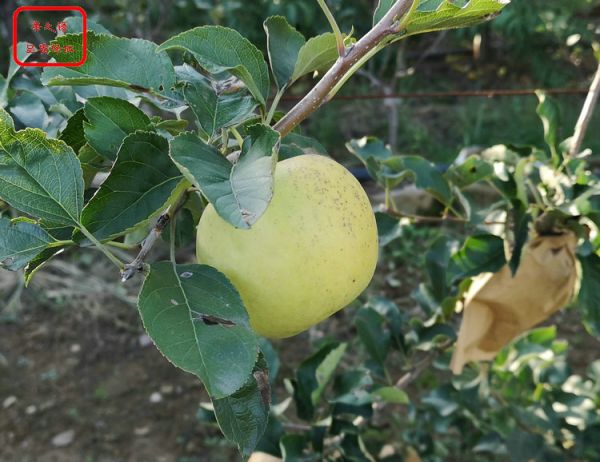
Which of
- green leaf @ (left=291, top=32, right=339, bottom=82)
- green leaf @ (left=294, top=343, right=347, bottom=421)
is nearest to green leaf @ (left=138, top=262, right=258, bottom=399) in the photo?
green leaf @ (left=291, top=32, right=339, bottom=82)

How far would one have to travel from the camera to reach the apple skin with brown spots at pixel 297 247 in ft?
1.69

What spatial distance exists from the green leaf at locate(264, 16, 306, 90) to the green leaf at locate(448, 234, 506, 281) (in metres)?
0.43

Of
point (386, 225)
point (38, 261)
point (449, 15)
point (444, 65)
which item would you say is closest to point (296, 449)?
point (386, 225)

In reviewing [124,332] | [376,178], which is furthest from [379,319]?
[124,332]

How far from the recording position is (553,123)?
105 centimetres

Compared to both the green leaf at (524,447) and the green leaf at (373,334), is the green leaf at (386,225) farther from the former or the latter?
the green leaf at (524,447)

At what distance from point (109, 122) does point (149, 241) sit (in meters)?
0.10

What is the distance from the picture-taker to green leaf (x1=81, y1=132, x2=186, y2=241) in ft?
1.71

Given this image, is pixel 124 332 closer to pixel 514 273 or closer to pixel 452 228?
pixel 452 228

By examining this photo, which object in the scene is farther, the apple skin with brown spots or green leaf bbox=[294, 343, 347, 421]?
green leaf bbox=[294, 343, 347, 421]

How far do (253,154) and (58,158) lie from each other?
0.16 meters

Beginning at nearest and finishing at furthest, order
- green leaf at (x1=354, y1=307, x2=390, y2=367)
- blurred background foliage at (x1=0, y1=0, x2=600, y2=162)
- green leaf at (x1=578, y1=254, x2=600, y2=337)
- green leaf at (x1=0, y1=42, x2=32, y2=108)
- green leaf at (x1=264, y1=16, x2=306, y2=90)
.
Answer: green leaf at (x1=264, y1=16, x2=306, y2=90)
green leaf at (x1=0, y1=42, x2=32, y2=108)
green leaf at (x1=578, y1=254, x2=600, y2=337)
green leaf at (x1=354, y1=307, x2=390, y2=367)
blurred background foliage at (x1=0, y1=0, x2=600, y2=162)

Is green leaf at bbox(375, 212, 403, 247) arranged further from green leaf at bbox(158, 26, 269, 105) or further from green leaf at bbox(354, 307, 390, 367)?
green leaf at bbox(158, 26, 269, 105)

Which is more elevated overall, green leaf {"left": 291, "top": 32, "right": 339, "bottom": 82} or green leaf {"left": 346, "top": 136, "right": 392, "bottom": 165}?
green leaf {"left": 291, "top": 32, "right": 339, "bottom": 82}
